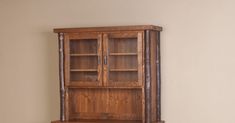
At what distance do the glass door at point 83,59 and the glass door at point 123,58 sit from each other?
0.08 metres

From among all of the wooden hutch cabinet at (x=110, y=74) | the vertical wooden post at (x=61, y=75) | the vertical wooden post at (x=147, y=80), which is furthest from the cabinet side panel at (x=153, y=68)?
the vertical wooden post at (x=61, y=75)

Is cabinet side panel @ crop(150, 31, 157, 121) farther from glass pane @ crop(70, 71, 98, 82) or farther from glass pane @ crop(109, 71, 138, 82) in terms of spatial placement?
glass pane @ crop(70, 71, 98, 82)

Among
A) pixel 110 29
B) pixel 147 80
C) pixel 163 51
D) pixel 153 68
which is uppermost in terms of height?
pixel 110 29

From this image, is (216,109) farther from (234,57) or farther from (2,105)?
(2,105)

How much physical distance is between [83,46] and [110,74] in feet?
1.39

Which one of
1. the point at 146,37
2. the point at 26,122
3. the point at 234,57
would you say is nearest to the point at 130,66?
the point at 146,37

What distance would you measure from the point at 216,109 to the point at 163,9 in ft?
3.65

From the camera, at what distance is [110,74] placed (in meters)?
4.42

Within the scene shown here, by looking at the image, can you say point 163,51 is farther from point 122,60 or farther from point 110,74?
point 110,74

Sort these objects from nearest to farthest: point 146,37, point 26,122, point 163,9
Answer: point 146,37 → point 163,9 → point 26,122

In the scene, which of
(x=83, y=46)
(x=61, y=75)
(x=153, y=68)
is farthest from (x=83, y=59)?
(x=153, y=68)

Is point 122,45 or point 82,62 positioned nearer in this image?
point 122,45

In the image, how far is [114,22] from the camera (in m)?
4.69

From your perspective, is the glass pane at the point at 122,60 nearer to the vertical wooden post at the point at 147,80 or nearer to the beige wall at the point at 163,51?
the vertical wooden post at the point at 147,80
